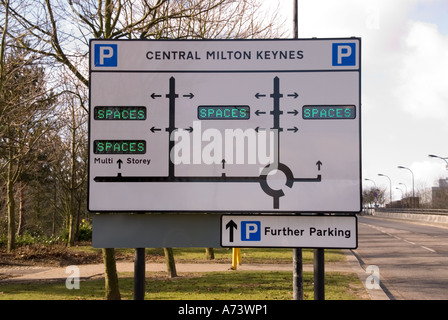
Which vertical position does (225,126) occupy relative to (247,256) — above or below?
above

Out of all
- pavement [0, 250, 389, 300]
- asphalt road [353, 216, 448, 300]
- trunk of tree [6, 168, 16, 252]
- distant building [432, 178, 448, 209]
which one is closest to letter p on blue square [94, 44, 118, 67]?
asphalt road [353, 216, 448, 300]

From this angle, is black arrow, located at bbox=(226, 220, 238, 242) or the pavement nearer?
black arrow, located at bbox=(226, 220, 238, 242)

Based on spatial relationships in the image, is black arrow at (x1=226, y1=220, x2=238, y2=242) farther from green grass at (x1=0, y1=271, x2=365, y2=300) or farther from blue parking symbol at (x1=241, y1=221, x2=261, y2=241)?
green grass at (x1=0, y1=271, x2=365, y2=300)

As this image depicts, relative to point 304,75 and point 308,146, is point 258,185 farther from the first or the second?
point 304,75

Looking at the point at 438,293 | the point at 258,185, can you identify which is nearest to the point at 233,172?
the point at 258,185

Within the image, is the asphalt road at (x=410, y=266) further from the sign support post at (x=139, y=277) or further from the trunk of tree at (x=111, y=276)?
the sign support post at (x=139, y=277)

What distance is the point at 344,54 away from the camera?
4.61 meters

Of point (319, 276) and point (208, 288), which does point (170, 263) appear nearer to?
point (208, 288)

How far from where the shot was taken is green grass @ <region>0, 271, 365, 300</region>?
A: 1126cm

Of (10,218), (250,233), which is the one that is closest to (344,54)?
(250,233)

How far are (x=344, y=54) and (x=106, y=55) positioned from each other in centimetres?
211

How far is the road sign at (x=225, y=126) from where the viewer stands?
4613 millimetres

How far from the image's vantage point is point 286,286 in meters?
12.7

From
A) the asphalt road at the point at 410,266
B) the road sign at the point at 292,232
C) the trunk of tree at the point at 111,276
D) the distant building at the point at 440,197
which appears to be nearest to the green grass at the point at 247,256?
the asphalt road at the point at 410,266
